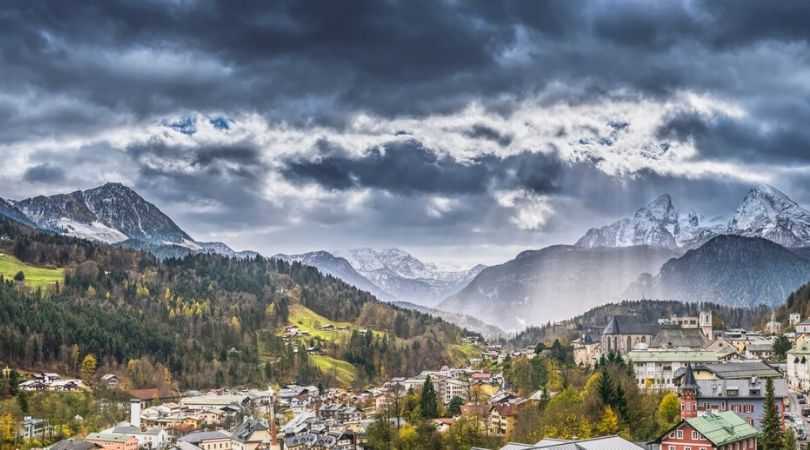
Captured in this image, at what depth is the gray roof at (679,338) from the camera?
14875 centimetres

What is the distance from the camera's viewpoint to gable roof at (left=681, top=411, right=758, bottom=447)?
297 ft

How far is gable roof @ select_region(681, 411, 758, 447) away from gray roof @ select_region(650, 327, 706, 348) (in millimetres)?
52840

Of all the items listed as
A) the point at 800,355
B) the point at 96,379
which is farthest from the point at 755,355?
the point at 96,379

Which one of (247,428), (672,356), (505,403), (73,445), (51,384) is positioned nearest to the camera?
(73,445)

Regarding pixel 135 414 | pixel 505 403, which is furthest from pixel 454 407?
pixel 135 414

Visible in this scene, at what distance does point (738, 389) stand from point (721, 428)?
1290cm

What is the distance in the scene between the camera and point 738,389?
104 m

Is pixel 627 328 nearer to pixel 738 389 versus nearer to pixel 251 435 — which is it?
pixel 251 435

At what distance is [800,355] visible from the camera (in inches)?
4845

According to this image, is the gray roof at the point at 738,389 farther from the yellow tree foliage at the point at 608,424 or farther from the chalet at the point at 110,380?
the chalet at the point at 110,380

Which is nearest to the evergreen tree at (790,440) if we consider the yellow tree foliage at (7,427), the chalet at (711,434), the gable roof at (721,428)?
the chalet at (711,434)

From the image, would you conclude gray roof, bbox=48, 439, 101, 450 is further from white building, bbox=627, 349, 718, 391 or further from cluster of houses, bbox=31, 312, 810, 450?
white building, bbox=627, 349, 718, 391

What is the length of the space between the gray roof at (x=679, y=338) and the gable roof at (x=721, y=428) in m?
52.8

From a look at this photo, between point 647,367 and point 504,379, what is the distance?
4053 cm
